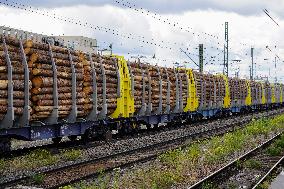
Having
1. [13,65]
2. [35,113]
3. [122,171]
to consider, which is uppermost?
[13,65]

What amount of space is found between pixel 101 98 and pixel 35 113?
3907mm

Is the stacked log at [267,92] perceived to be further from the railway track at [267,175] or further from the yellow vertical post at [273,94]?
the railway track at [267,175]

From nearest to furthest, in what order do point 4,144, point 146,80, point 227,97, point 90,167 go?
point 90,167 → point 4,144 → point 146,80 → point 227,97

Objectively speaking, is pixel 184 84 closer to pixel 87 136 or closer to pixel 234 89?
pixel 87 136

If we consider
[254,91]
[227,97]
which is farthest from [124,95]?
[254,91]

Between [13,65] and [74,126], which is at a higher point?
[13,65]

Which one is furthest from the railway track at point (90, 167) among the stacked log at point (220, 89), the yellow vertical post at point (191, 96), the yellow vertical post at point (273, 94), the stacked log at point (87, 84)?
the yellow vertical post at point (273, 94)

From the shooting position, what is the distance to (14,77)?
43.2ft

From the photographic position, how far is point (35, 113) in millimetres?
14148

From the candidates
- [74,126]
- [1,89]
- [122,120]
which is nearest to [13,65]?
[1,89]

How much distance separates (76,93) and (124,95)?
399cm

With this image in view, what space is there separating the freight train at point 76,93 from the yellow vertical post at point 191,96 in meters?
0.12

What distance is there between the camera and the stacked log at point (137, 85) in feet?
67.8

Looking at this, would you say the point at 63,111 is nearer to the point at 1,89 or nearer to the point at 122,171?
the point at 1,89
